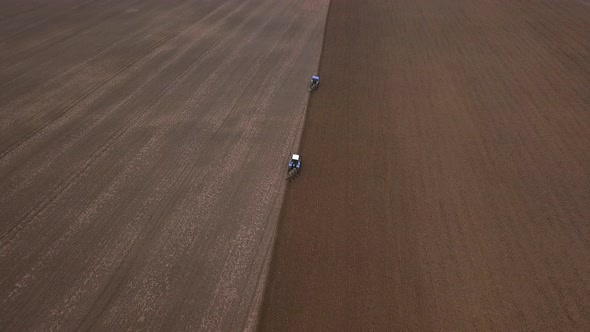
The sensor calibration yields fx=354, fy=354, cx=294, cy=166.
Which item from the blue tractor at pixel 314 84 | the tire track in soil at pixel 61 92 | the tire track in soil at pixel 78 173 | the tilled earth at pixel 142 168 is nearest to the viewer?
the tilled earth at pixel 142 168

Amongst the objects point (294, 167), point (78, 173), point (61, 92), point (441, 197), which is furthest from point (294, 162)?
point (61, 92)

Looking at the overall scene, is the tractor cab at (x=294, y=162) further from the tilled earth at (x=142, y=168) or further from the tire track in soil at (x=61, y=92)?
the tire track in soil at (x=61, y=92)

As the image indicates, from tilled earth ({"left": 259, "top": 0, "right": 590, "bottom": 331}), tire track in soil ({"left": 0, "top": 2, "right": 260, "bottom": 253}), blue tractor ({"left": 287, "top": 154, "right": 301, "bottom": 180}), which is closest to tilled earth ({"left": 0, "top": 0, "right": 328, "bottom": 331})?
tire track in soil ({"left": 0, "top": 2, "right": 260, "bottom": 253})

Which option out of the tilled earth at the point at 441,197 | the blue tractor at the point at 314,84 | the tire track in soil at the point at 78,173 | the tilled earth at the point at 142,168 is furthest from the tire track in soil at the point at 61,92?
the tilled earth at the point at 441,197

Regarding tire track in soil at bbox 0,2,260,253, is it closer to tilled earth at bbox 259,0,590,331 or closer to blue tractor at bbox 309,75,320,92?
blue tractor at bbox 309,75,320,92

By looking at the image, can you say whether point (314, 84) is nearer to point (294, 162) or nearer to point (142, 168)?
point (294, 162)
